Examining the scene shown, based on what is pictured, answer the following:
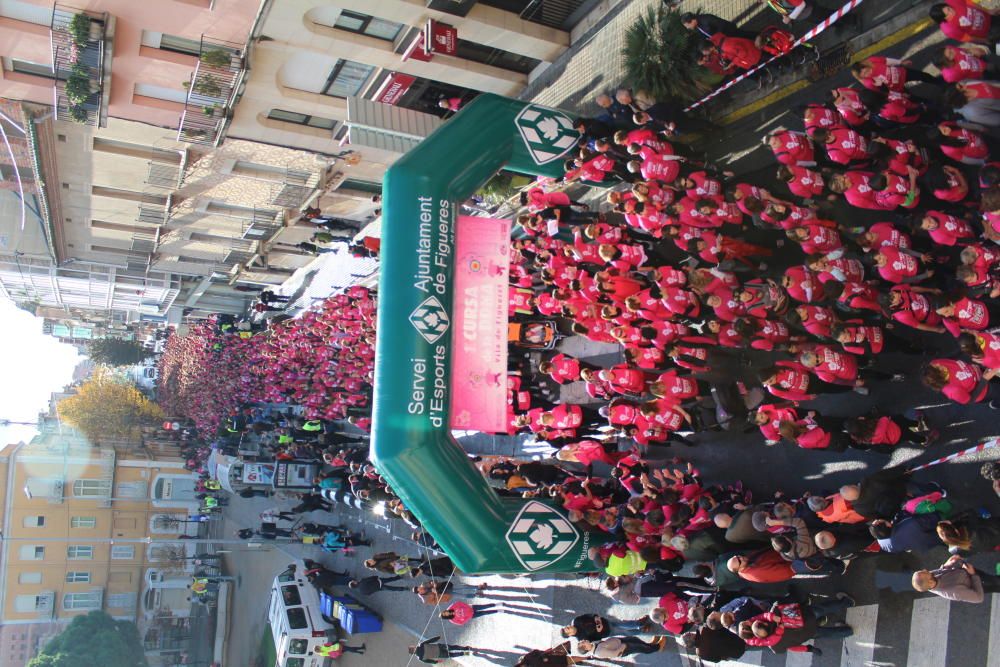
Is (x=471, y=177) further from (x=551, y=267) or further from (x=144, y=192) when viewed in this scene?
(x=144, y=192)

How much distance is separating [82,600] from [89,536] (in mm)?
3240

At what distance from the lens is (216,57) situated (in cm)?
1609

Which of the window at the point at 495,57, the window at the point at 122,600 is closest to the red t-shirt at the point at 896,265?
the window at the point at 495,57

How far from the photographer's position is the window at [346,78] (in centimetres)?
1788

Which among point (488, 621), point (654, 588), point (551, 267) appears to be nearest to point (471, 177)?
point (551, 267)

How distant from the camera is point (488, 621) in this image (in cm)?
1597

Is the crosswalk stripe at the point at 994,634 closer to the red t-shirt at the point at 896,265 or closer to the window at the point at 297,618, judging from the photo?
the red t-shirt at the point at 896,265

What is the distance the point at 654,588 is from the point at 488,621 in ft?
19.9

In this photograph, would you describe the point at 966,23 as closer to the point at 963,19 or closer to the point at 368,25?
the point at 963,19

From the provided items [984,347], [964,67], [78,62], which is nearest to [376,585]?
[78,62]

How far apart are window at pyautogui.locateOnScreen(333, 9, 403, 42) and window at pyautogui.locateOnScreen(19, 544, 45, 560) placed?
112 ft

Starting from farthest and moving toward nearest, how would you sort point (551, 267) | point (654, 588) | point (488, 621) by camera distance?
1. point (488, 621)
2. point (551, 267)
3. point (654, 588)

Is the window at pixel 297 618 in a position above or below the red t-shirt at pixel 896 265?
below

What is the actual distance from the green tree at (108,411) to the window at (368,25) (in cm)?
3812
